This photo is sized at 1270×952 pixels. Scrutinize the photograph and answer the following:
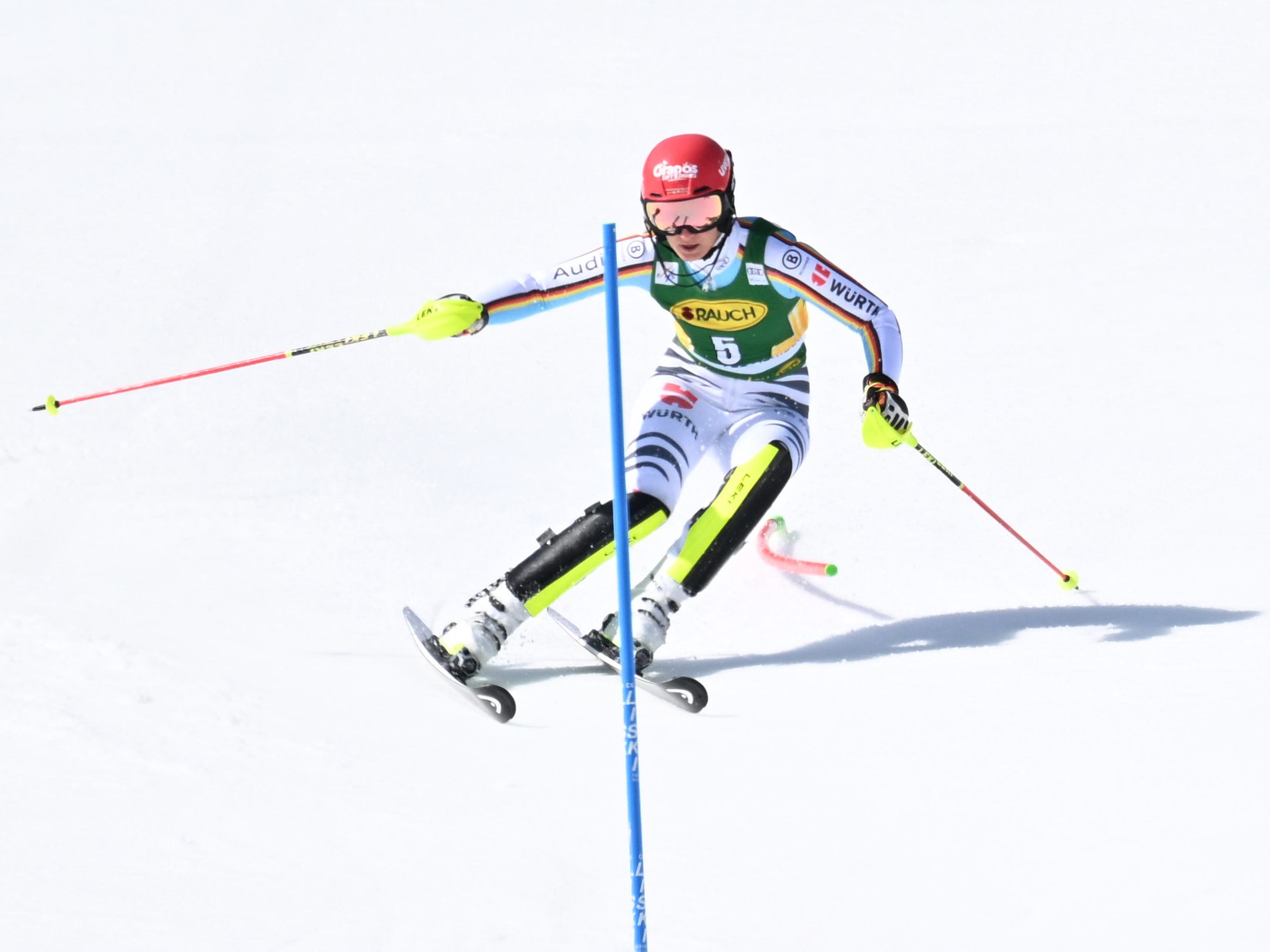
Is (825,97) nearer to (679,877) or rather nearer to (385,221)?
(385,221)

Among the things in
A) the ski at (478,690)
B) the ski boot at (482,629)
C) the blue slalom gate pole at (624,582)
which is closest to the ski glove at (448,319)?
the ski boot at (482,629)

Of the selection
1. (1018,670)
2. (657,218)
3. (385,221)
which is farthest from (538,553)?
(385,221)

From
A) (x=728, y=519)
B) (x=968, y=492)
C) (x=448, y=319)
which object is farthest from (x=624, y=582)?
(x=968, y=492)

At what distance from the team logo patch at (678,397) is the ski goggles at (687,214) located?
0.76 meters

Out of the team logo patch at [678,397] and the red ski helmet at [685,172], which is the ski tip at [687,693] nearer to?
the team logo patch at [678,397]

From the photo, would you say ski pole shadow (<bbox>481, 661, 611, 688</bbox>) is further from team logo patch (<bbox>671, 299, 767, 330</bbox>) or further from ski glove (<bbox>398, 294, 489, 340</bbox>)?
team logo patch (<bbox>671, 299, 767, 330</bbox>)

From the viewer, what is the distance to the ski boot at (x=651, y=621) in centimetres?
533

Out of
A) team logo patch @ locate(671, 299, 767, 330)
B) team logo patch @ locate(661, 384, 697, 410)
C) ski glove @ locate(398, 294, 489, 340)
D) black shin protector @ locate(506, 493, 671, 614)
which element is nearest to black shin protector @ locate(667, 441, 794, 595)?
black shin protector @ locate(506, 493, 671, 614)

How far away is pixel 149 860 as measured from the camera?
3.78 m

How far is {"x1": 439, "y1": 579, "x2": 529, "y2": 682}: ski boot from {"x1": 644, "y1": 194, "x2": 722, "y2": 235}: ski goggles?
1395 mm

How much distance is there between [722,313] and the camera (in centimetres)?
570

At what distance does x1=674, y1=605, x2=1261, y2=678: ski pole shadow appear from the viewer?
18.0 ft

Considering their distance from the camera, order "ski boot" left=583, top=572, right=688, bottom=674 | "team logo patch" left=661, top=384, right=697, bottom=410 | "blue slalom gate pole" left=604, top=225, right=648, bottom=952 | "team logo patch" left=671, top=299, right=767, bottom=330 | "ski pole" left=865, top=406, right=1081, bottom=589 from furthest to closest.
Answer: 1. "team logo patch" left=661, top=384, right=697, bottom=410
2. "team logo patch" left=671, top=299, right=767, bottom=330
3. "ski pole" left=865, top=406, right=1081, bottom=589
4. "ski boot" left=583, top=572, right=688, bottom=674
5. "blue slalom gate pole" left=604, top=225, right=648, bottom=952

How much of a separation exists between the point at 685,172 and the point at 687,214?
0.50ft
